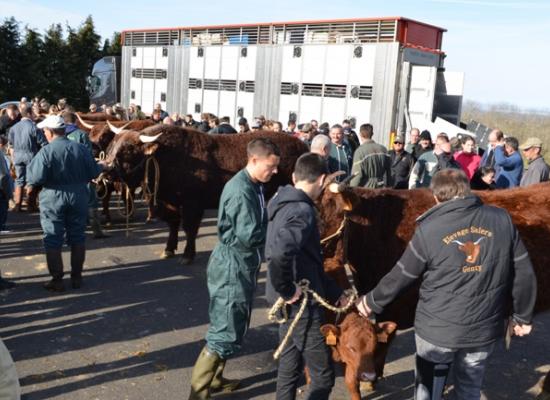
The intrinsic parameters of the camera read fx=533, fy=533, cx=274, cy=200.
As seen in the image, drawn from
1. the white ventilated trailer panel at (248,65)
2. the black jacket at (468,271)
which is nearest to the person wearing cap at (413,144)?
the black jacket at (468,271)

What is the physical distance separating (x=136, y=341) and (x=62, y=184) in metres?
2.05

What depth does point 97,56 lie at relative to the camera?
101 ft

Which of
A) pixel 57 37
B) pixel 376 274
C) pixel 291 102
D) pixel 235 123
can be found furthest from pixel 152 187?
pixel 57 37

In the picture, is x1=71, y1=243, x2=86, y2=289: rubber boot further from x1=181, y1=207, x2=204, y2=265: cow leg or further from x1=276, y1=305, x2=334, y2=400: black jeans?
x1=276, y1=305, x2=334, y2=400: black jeans

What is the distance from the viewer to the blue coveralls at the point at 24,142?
31.0ft

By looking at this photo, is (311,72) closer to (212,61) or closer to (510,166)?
(212,61)

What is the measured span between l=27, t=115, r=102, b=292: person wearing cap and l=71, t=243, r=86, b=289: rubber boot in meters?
0.01

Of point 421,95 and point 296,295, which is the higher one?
point 421,95

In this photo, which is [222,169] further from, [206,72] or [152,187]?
[206,72]

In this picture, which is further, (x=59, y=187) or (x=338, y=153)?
(x=338, y=153)

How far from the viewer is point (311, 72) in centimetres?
1530

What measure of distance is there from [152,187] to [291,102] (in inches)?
346

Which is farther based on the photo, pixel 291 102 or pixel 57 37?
pixel 57 37

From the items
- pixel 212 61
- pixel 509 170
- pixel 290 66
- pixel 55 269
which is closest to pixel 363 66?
pixel 290 66
